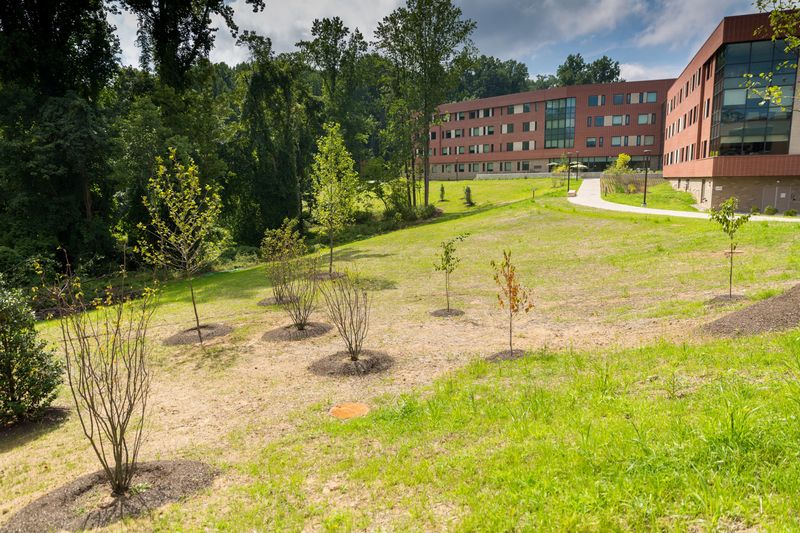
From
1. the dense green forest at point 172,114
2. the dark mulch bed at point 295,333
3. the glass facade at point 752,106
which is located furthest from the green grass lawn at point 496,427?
the glass facade at point 752,106

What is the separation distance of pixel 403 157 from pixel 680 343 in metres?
38.3

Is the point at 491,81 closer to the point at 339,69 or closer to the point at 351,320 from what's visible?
the point at 339,69

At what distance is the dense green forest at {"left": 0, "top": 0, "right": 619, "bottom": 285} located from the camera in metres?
26.2

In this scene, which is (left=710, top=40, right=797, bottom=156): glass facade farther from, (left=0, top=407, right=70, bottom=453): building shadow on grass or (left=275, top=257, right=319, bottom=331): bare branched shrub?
(left=0, top=407, right=70, bottom=453): building shadow on grass

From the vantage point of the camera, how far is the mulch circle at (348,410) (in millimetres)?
8195

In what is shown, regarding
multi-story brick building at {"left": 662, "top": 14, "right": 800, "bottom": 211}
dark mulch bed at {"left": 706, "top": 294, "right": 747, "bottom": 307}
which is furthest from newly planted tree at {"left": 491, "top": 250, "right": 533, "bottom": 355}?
multi-story brick building at {"left": 662, "top": 14, "right": 800, "bottom": 211}

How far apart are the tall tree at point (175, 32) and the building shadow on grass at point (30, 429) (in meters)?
29.0

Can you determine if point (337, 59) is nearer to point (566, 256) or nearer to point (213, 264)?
point (213, 264)

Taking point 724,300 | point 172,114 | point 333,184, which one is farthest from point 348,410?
point 172,114

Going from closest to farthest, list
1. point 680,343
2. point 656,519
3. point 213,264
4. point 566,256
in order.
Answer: point 656,519
point 680,343
point 566,256
point 213,264

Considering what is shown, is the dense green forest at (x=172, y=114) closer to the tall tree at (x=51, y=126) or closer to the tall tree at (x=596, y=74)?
the tall tree at (x=51, y=126)

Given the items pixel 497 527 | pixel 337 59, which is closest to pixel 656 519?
pixel 497 527

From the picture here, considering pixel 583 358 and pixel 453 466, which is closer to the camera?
pixel 453 466

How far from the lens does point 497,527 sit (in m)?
4.44
